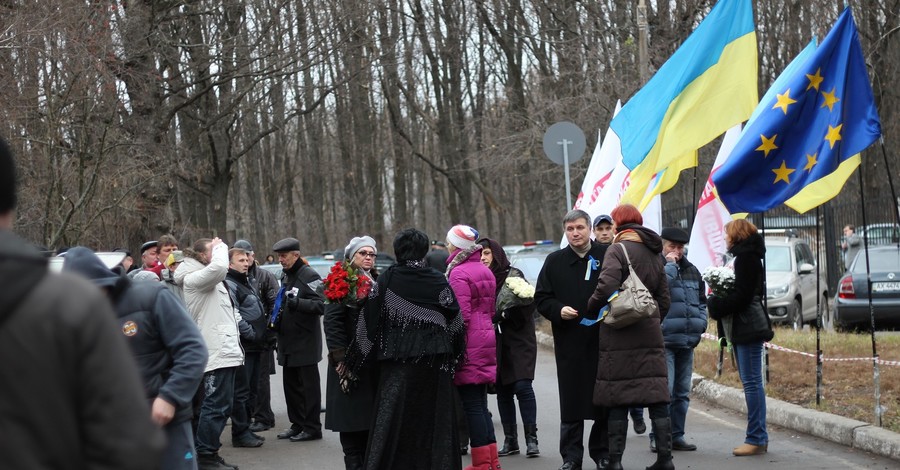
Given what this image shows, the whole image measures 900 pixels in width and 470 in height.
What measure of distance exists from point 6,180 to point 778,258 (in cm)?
1877

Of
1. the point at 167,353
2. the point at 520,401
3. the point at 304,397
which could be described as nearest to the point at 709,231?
the point at 520,401

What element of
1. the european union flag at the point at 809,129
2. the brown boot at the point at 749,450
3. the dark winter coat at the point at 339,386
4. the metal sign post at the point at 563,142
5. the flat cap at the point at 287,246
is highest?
the metal sign post at the point at 563,142

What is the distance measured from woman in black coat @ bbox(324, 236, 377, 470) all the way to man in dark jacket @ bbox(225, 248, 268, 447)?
2668 millimetres

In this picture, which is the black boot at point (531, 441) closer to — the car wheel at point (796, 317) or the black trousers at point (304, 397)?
the black trousers at point (304, 397)

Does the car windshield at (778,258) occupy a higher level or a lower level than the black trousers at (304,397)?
higher

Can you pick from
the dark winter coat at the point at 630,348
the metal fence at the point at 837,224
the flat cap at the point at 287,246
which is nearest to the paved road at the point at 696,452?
the dark winter coat at the point at 630,348

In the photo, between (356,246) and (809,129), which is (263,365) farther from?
(809,129)

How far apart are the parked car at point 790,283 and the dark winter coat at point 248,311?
1049cm

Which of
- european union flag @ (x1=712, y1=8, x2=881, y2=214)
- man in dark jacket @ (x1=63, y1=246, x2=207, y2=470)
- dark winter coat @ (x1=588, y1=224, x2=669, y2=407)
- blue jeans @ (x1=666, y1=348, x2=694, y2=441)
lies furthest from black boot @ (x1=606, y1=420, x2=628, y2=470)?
man in dark jacket @ (x1=63, y1=246, x2=207, y2=470)

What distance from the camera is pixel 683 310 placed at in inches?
364

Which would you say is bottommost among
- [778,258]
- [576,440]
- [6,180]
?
[576,440]

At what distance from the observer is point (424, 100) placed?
47.1 metres

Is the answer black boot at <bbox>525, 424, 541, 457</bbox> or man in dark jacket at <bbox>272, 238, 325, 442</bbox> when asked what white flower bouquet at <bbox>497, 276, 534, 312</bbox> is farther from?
man in dark jacket at <bbox>272, 238, 325, 442</bbox>

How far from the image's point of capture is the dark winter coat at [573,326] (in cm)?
816
